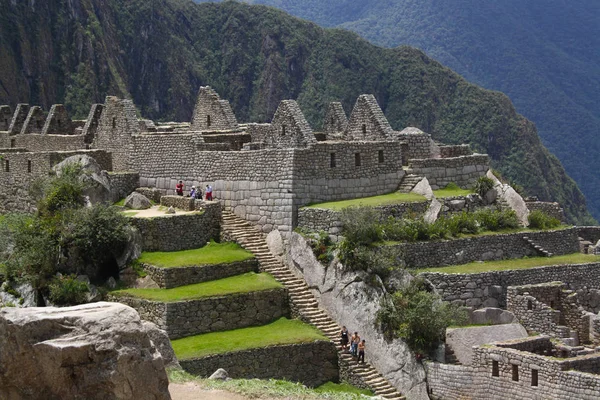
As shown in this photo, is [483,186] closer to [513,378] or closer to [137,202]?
[513,378]

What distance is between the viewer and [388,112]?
18700 centimetres

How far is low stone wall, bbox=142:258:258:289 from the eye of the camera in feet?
97.5

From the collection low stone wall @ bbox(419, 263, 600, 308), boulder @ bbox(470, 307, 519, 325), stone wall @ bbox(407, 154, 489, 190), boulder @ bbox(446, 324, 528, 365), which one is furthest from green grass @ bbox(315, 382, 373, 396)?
stone wall @ bbox(407, 154, 489, 190)

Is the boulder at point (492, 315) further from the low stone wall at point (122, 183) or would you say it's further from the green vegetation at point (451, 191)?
the low stone wall at point (122, 183)

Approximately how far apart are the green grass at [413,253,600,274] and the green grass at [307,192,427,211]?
103 inches

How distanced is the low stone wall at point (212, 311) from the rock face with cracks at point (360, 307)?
1084 mm

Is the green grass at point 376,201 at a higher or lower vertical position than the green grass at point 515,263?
higher

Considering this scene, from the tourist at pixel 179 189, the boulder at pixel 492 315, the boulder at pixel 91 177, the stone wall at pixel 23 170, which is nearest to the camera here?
the boulder at pixel 492 315

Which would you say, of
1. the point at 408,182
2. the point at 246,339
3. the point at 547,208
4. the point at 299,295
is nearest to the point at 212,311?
the point at 246,339

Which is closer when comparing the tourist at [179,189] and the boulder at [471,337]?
the boulder at [471,337]

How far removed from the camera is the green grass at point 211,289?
2881cm

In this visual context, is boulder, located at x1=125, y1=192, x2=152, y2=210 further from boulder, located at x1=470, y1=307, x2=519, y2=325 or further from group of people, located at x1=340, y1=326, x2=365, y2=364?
boulder, located at x1=470, y1=307, x2=519, y2=325

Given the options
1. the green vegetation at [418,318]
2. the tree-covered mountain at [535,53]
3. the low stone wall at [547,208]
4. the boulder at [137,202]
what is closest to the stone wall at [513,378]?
the green vegetation at [418,318]

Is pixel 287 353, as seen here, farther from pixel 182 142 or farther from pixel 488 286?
pixel 182 142
